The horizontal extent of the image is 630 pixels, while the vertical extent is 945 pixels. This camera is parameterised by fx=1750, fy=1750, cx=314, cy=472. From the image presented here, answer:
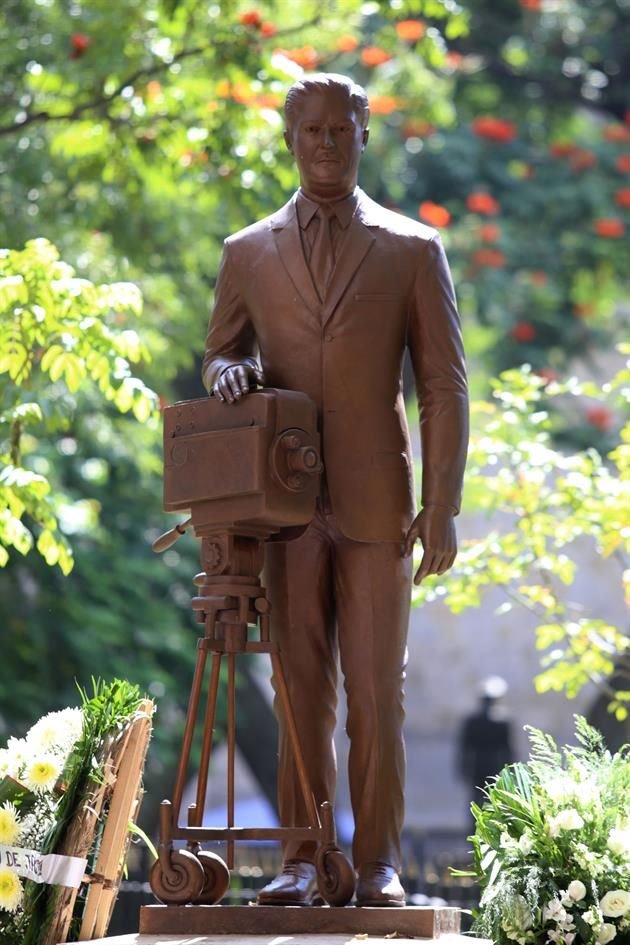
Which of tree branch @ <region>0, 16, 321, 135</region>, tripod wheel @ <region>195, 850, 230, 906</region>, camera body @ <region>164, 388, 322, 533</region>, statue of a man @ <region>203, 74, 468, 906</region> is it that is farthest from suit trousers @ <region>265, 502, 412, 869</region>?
tree branch @ <region>0, 16, 321, 135</region>

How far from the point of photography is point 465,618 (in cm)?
2333

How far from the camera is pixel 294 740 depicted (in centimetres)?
570

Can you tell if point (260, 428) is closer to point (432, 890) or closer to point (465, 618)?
point (432, 890)

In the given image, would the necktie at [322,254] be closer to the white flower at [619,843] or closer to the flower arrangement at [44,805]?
the flower arrangement at [44,805]

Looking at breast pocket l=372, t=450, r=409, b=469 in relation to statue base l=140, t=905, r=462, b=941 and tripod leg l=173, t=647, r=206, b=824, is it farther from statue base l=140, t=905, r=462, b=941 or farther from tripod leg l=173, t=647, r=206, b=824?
statue base l=140, t=905, r=462, b=941

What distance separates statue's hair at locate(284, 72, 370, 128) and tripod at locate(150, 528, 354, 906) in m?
1.45

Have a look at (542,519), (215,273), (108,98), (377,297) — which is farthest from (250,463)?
(215,273)

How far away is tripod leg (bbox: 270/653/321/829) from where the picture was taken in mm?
5617

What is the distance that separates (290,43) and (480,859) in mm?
7146

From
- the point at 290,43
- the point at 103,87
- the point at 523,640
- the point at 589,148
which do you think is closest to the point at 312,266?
the point at 103,87

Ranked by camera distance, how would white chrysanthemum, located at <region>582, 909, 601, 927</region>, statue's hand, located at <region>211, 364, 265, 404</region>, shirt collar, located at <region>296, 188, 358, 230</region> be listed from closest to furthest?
1. white chrysanthemum, located at <region>582, 909, 601, 927</region>
2. statue's hand, located at <region>211, 364, 265, 404</region>
3. shirt collar, located at <region>296, 188, 358, 230</region>

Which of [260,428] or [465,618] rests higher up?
[465,618]

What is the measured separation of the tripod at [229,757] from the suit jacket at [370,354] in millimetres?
395

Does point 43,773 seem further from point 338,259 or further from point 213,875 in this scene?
point 338,259
